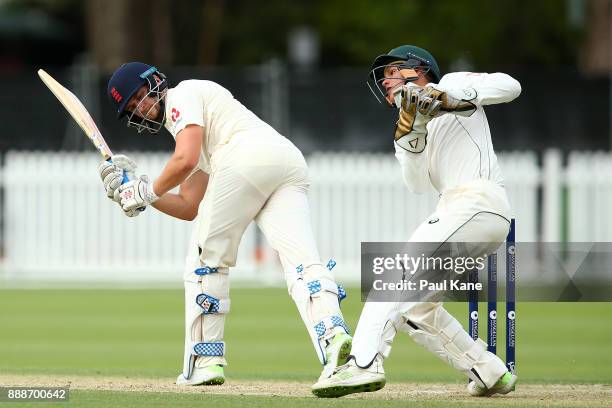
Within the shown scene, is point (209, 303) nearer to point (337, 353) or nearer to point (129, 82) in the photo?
point (337, 353)

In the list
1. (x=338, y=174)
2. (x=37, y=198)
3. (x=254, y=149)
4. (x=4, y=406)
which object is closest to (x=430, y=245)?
(x=254, y=149)

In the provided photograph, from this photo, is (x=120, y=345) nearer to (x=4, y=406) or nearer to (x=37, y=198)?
(x=4, y=406)

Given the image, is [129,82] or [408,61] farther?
[129,82]

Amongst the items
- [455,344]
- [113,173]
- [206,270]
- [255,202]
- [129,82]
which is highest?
[129,82]

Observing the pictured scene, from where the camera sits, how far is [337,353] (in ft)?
21.3

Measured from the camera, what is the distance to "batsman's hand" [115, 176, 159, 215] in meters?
6.94

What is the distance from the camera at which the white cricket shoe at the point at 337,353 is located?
646cm

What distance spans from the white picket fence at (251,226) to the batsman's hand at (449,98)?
8193mm

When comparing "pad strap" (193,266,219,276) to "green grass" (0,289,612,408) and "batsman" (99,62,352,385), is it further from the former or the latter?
"green grass" (0,289,612,408)

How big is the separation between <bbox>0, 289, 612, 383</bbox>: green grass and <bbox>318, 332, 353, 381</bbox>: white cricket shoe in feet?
5.05

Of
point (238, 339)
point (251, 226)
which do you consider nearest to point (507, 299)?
point (238, 339)

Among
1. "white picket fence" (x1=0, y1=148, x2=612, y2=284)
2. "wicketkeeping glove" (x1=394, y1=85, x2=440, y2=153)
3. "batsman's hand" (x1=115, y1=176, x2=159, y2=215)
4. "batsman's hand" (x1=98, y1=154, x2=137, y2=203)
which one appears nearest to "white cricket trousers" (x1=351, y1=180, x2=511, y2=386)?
"wicketkeeping glove" (x1=394, y1=85, x2=440, y2=153)

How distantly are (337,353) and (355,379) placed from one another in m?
0.34

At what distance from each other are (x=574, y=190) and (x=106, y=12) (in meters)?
9.77
